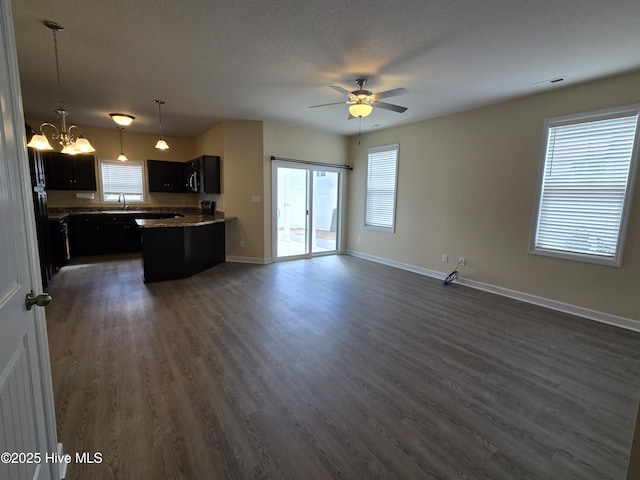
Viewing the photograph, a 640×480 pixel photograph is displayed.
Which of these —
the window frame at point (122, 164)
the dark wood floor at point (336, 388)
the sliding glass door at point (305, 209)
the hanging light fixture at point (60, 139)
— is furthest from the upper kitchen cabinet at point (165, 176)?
the dark wood floor at point (336, 388)

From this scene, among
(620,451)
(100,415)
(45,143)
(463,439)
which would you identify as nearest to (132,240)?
(45,143)

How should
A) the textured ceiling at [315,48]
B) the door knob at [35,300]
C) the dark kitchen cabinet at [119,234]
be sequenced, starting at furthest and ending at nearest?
the dark kitchen cabinet at [119,234], the textured ceiling at [315,48], the door knob at [35,300]

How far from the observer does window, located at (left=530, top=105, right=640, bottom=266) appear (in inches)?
132

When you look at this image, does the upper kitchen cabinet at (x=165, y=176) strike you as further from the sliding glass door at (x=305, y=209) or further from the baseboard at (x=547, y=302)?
the baseboard at (x=547, y=302)

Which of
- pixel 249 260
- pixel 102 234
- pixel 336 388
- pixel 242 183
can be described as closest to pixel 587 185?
pixel 336 388

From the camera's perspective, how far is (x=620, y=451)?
1727 millimetres

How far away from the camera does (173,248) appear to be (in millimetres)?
4730

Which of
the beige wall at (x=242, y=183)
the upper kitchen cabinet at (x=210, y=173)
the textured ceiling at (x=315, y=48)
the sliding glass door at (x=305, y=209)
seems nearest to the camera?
the textured ceiling at (x=315, y=48)

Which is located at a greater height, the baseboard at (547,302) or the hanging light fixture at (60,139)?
the hanging light fixture at (60,139)

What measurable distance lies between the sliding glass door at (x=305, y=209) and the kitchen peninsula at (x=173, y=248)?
4.78ft

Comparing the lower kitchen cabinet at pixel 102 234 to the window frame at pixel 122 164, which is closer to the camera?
the lower kitchen cabinet at pixel 102 234

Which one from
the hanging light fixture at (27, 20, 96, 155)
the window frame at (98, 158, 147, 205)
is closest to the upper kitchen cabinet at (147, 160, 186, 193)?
the window frame at (98, 158, 147, 205)

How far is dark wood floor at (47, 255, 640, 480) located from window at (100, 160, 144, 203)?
146 inches

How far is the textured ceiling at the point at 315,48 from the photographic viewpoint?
7.50 feet
